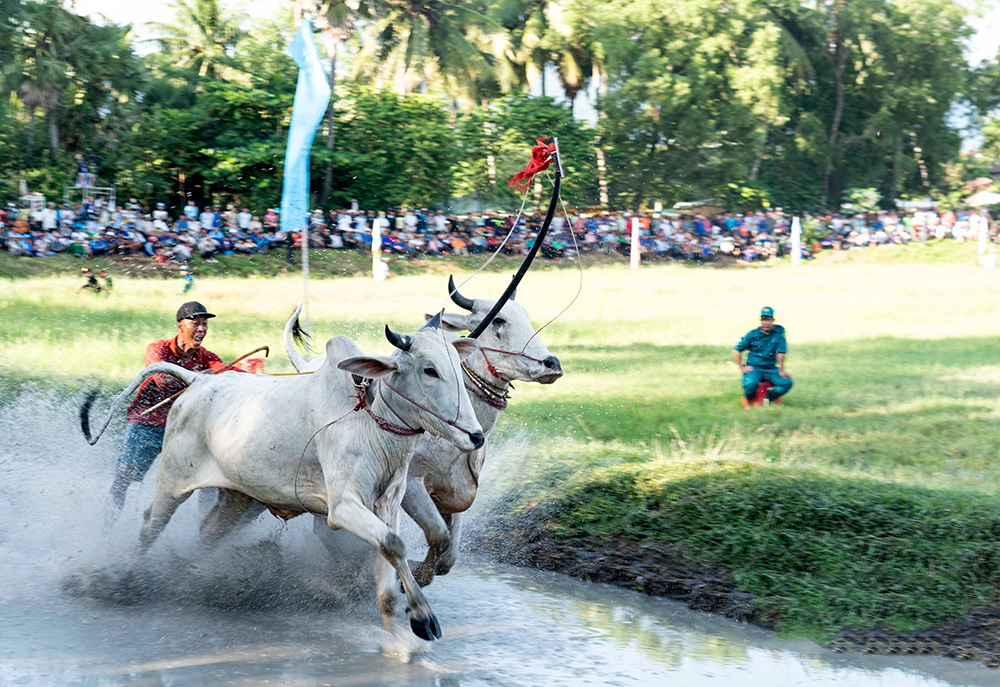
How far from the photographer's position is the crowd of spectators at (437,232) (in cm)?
2036

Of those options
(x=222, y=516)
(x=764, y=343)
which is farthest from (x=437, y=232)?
(x=222, y=516)

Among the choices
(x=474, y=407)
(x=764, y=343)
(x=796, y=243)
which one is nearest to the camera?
(x=474, y=407)

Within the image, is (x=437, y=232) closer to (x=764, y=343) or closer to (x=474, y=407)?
(x=764, y=343)

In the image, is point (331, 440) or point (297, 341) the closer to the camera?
point (331, 440)

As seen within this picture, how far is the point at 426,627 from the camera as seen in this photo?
14.7ft

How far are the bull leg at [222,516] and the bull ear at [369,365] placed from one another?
4.63ft

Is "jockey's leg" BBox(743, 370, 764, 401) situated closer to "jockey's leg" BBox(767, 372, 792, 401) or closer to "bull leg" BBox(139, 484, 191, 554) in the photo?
"jockey's leg" BBox(767, 372, 792, 401)

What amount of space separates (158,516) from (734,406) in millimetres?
7058

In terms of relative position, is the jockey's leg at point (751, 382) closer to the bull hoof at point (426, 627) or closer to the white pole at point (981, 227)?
the bull hoof at point (426, 627)

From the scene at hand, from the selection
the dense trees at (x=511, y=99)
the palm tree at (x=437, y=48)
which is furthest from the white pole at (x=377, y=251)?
the palm tree at (x=437, y=48)

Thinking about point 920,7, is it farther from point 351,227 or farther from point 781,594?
point 781,594

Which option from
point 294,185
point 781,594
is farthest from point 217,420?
point 294,185

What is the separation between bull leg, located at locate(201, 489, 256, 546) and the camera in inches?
222

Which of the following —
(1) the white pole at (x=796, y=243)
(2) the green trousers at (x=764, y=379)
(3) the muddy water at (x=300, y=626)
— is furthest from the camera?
(1) the white pole at (x=796, y=243)
